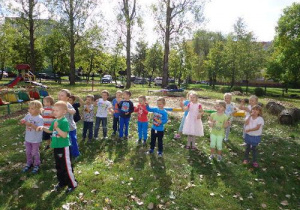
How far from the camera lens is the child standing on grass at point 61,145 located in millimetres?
5027

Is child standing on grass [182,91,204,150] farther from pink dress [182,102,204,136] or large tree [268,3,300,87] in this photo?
large tree [268,3,300,87]

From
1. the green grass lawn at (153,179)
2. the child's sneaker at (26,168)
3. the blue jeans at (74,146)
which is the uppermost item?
the blue jeans at (74,146)

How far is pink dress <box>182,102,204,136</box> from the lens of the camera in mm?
8031

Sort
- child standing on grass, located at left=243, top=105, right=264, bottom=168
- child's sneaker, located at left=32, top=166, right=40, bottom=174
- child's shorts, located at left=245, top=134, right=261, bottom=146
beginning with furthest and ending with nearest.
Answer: child's shorts, located at left=245, top=134, right=261, bottom=146 < child standing on grass, located at left=243, top=105, right=264, bottom=168 < child's sneaker, located at left=32, top=166, right=40, bottom=174

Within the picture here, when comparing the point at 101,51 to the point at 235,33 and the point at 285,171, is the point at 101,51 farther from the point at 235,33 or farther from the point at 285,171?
the point at 285,171

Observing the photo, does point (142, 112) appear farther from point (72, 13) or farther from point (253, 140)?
point (72, 13)

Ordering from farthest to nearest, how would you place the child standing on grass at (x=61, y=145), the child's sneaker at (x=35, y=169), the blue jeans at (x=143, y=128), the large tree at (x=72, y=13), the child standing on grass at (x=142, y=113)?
the large tree at (x=72, y=13)
the blue jeans at (x=143, y=128)
the child standing on grass at (x=142, y=113)
the child's sneaker at (x=35, y=169)
the child standing on grass at (x=61, y=145)

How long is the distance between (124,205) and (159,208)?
769 mm

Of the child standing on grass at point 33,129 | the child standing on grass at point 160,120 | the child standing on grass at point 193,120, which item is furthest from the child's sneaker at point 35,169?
the child standing on grass at point 193,120

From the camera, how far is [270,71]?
40312 millimetres

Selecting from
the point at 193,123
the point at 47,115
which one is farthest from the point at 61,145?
the point at 193,123

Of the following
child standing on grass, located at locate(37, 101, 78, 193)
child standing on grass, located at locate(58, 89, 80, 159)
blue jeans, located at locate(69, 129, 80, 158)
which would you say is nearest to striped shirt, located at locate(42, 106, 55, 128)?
child standing on grass, located at locate(58, 89, 80, 159)

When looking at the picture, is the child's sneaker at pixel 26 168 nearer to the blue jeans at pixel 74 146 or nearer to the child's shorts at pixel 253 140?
the blue jeans at pixel 74 146

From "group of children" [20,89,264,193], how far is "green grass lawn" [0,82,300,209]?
0.38m
